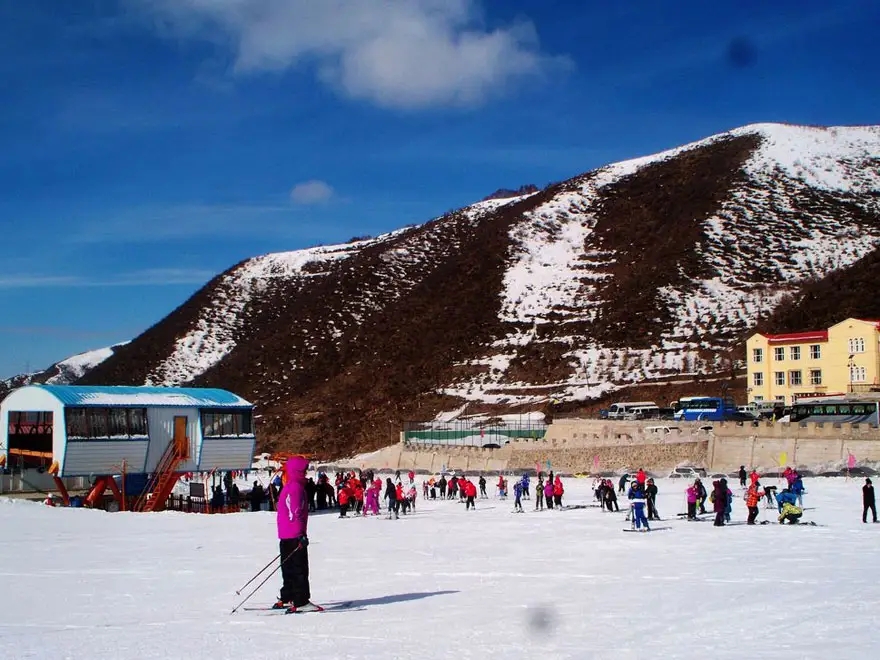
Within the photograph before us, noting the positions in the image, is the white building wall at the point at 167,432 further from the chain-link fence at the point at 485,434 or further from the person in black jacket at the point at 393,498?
the chain-link fence at the point at 485,434

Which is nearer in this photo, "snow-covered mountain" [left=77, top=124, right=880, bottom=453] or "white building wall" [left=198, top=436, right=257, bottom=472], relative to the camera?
"white building wall" [left=198, top=436, right=257, bottom=472]

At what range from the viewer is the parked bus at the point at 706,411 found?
52.0m

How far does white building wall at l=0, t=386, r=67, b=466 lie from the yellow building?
4146 cm

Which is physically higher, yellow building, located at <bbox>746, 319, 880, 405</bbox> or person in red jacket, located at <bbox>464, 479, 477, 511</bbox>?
yellow building, located at <bbox>746, 319, 880, 405</bbox>

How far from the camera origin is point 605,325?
83.9 m

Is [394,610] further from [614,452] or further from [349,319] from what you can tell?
[349,319]

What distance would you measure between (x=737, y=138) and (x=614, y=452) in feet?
293

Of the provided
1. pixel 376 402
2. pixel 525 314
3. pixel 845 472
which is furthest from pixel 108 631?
pixel 525 314

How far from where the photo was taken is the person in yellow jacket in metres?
19.8

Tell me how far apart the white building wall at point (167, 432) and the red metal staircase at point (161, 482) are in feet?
0.65

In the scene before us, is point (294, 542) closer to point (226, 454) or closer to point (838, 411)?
point (226, 454)

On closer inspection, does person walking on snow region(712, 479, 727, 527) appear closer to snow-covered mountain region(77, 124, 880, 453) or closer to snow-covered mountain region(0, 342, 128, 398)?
snow-covered mountain region(77, 124, 880, 453)

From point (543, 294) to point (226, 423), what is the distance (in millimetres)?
67637

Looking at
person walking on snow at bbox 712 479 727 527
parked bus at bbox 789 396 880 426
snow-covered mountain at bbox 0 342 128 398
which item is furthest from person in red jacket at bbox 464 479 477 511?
snow-covered mountain at bbox 0 342 128 398
